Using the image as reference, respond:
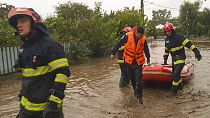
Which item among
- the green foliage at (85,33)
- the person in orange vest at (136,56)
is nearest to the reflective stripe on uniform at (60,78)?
the person in orange vest at (136,56)

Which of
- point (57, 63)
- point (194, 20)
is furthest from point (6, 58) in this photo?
point (194, 20)

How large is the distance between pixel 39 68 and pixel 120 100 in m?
4.79

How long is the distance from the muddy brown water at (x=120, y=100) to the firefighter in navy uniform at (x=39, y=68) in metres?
3.24

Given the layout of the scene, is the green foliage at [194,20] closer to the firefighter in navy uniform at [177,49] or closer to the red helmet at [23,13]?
the firefighter in navy uniform at [177,49]

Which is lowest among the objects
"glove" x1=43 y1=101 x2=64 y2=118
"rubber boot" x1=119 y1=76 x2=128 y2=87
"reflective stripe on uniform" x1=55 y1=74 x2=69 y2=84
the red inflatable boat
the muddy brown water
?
the muddy brown water

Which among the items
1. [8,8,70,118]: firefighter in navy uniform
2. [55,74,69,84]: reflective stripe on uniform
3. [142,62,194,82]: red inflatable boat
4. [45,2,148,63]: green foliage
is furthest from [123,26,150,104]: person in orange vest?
[45,2,148,63]: green foliage

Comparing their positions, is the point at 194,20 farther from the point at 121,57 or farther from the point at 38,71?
the point at 38,71

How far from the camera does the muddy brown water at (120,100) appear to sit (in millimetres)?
6530

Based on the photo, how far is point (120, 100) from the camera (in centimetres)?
770

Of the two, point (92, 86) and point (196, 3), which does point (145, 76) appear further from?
point (196, 3)

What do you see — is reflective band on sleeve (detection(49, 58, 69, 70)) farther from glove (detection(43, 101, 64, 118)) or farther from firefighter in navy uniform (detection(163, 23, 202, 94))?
firefighter in navy uniform (detection(163, 23, 202, 94))

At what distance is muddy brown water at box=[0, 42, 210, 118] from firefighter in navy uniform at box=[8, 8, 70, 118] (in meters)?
3.24

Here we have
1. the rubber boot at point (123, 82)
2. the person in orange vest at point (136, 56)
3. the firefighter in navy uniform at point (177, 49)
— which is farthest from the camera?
the rubber boot at point (123, 82)

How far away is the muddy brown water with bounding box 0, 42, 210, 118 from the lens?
6.53m
